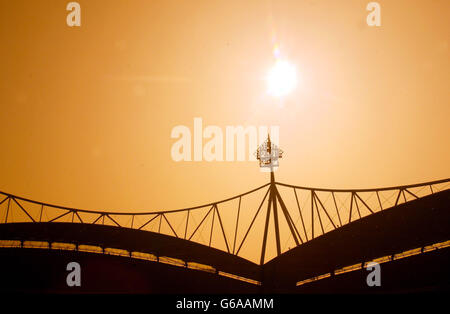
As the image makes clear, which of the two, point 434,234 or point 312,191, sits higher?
point 312,191

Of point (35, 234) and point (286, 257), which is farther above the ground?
point (35, 234)

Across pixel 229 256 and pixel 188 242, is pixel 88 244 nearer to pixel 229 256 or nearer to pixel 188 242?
pixel 188 242
